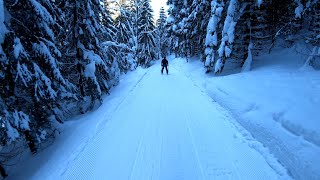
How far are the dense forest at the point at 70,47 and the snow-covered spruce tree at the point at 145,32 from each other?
16.5 m

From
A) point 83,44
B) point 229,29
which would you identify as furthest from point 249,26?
point 83,44

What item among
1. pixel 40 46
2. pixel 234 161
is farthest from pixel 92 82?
pixel 234 161

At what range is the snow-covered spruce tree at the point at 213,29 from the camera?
13.3 m

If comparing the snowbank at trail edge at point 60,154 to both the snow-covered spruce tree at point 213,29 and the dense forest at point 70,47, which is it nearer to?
the dense forest at point 70,47

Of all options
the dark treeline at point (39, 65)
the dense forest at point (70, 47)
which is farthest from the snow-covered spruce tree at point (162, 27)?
the dark treeline at point (39, 65)

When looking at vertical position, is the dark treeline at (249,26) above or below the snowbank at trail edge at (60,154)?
above

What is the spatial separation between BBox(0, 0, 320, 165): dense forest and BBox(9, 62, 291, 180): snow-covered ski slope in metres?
1.16

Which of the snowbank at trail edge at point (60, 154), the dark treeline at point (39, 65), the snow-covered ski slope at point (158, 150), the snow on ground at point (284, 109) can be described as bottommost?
the snowbank at trail edge at point (60, 154)

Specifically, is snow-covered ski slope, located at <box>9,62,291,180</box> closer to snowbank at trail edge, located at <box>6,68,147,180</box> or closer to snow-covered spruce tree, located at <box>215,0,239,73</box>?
snowbank at trail edge, located at <box>6,68,147,180</box>

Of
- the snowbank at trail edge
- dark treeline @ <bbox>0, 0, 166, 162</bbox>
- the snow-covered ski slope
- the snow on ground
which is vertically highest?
dark treeline @ <bbox>0, 0, 166, 162</bbox>

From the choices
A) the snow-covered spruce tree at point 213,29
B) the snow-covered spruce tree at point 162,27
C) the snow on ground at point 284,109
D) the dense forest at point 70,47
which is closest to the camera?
the snow on ground at point 284,109

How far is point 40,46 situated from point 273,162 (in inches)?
294

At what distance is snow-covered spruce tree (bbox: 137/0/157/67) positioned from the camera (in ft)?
117

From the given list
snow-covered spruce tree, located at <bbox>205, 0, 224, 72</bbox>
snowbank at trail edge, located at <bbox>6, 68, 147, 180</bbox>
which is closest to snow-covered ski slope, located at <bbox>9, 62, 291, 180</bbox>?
snowbank at trail edge, located at <bbox>6, 68, 147, 180</bbox>
